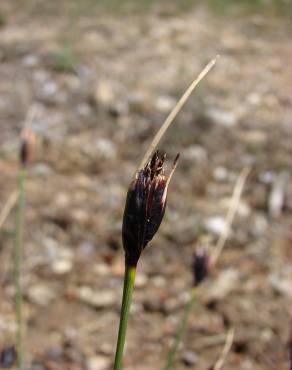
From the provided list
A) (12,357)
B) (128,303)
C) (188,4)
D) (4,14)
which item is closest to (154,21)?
(188,4)

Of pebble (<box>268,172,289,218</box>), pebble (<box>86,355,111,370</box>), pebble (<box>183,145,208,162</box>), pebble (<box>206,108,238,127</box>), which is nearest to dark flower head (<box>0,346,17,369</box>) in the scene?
pebble (<box>86,355,111,370</box>)

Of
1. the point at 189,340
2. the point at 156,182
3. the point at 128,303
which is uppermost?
the point at 156,182

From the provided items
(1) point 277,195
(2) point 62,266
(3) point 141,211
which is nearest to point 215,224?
(1) point 277,195

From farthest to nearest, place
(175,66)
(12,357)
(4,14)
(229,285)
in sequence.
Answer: (4,14) < (175,66) < (229,285) < (12,357)

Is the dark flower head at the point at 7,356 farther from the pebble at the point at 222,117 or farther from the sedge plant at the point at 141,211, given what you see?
the pebble at the point at 222,117

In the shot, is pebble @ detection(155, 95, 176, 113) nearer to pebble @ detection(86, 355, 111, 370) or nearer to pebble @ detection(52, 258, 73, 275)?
pebble @ detection(52, 258, 73, 275)

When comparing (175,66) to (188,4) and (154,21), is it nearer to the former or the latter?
(154,21)
